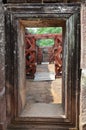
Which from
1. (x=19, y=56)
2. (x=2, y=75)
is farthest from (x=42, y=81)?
(x=2, y=75)

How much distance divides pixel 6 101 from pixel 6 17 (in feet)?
2.92

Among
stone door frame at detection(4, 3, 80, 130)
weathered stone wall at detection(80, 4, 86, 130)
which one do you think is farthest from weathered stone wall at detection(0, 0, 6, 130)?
weathered stone wall at detection(80, 4, 86, 130)

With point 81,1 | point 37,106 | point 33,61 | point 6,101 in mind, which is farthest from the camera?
point 33,61

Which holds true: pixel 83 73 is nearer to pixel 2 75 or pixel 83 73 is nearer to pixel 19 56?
pixel 19 56

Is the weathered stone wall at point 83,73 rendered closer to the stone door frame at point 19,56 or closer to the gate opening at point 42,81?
the stone door frame at point 19,56

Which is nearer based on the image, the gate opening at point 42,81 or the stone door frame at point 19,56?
the stone door frame at point 19,56

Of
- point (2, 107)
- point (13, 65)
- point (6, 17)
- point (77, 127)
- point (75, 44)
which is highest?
point (6, 17)

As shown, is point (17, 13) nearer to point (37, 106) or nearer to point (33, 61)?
point (37, 106)

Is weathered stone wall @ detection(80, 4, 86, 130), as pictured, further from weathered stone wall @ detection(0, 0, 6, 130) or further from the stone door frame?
weathered stone wall @ detection(0, 0, 6, 130)

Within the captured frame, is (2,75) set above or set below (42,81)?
above

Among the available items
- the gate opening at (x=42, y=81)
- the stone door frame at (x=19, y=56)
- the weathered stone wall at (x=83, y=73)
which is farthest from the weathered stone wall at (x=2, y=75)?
the weathered stone wall at (x=83, y=73)

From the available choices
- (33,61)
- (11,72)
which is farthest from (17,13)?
(33,61)

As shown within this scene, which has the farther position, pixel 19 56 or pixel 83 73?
pixel 19 56

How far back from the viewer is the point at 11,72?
257cm
